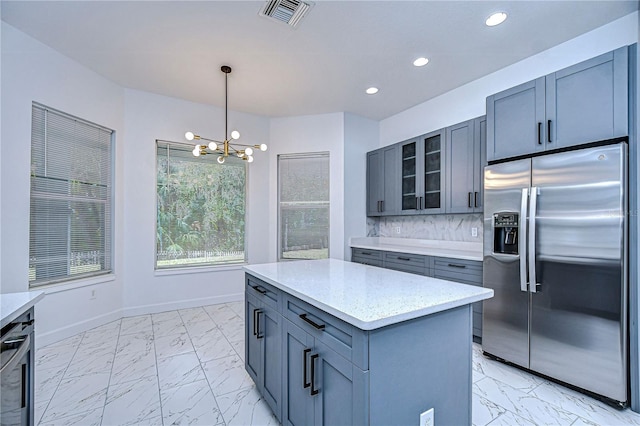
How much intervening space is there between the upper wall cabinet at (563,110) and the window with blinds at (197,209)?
11.9ft

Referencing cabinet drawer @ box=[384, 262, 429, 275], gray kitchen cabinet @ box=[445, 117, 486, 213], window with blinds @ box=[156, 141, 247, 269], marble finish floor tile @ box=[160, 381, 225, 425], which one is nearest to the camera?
marble finish floor tile @ box=[160, 381, 225, 425]

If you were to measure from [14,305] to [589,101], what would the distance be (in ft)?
12.2

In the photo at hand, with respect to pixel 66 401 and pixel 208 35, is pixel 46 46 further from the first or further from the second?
pixel 66 401

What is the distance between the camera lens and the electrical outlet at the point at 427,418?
1.33 meters

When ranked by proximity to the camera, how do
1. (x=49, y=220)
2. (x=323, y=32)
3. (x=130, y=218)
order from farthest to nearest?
(x=130, y=218), (x=49, y=220), (x=323, y=32)

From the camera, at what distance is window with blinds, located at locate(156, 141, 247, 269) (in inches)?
170

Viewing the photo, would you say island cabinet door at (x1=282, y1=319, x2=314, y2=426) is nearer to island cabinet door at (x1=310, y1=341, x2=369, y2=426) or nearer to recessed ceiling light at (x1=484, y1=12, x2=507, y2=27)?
island cabinet door at (x1=310, y1=341, x2=369, y2=426)

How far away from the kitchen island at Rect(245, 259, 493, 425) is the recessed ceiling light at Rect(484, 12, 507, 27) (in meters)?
2.27

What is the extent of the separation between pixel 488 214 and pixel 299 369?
7.17 ft

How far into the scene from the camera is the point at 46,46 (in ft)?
9.96

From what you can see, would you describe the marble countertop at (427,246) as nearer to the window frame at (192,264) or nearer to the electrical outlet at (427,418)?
the window frame at (192,264)

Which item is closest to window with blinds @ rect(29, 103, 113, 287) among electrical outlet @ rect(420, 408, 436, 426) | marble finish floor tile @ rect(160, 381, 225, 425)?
marble finish floor tile @ rect(160, 381, 225, 425)

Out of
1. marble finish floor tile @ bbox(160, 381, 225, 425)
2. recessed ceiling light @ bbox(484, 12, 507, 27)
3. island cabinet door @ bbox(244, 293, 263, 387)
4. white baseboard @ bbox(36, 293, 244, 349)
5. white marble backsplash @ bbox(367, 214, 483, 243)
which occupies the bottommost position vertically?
marble finish floor tile @ bbox(160, 381, 225, 425)

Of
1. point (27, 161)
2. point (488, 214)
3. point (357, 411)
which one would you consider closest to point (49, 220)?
point (27, 161)
